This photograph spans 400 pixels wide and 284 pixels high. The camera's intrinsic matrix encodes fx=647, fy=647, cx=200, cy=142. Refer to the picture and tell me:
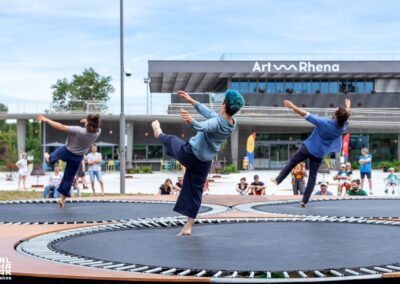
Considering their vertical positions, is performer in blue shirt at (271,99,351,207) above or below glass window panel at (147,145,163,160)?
above

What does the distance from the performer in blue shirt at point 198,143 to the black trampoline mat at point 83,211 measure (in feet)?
5.49

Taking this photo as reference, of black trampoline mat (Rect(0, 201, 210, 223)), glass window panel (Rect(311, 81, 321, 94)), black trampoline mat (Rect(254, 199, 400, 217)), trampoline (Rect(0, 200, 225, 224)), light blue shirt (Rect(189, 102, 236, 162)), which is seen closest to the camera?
light blue shirt (Rect(189, 102, 236, 162))

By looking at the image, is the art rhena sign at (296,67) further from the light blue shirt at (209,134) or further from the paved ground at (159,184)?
the light blue shirt at (209,134)

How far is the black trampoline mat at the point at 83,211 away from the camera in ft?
23.1

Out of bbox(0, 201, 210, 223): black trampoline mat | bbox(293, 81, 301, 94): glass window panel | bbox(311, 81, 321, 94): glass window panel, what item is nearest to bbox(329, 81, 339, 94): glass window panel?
bbox(311, 81, 321, 94): glass window panel

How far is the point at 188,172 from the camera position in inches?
214

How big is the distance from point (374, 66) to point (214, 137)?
117ft

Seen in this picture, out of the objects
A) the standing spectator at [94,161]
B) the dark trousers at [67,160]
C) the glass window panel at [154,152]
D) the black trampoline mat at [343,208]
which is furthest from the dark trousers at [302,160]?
the glass window panel at [154,152]

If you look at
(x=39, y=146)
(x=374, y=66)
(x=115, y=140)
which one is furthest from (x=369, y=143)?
(x=39, y=146)

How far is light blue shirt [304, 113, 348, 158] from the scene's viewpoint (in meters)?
7.23

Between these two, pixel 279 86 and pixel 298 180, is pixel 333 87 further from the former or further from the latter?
pixel 298 180

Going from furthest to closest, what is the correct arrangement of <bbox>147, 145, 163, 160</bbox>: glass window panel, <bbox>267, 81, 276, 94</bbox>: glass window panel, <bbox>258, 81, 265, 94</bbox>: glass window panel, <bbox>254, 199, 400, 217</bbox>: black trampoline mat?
<bbox>267, 81, 276, 94</bbox>: glass window panel, <bbox>258, 81, 265, 94</bbox>: glass window panel, <bbox>147, 145, 163, 160</bbox>: glass window panel, <bbox>254, 199, 400, 217</bbox>: black trampoline mat

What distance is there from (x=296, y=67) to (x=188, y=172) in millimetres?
33448

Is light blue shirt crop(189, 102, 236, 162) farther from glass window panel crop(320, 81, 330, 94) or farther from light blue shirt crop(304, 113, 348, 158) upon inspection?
glass window panel crop(320, 81, 330, 94)
